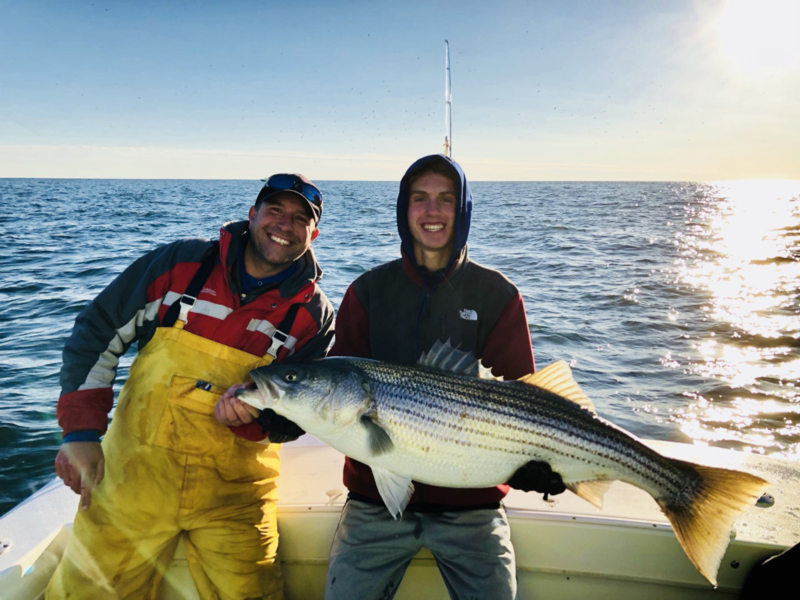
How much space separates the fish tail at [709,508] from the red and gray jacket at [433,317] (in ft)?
3.68

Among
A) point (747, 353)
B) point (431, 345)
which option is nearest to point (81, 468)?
point (431, 345)

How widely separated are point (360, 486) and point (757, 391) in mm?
8074

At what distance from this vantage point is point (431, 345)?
153 inches

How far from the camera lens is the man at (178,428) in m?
3.43

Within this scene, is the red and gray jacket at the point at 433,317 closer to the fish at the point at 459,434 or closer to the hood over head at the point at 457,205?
the hood over head at the point at 457,205

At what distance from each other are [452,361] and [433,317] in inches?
25.0

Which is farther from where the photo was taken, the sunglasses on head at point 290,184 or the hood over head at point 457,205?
the sunglasses on head at point 290,184

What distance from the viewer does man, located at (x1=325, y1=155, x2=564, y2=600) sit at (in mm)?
3279

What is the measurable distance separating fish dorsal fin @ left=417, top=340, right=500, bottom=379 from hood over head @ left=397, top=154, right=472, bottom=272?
877mm

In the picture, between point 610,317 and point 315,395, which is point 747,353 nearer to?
point 610,317

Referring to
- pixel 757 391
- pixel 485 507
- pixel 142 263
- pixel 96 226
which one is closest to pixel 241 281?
pixel 142 263

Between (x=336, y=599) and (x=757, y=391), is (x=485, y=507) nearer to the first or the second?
(x=336, y=599)

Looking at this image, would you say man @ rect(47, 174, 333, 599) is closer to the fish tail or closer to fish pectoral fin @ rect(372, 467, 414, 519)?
fish pectoral fin @ rect(372, 467, 414, 519)

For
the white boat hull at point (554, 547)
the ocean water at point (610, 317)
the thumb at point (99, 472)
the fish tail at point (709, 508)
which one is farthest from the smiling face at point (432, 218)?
the ocean water at point (610, 317)
